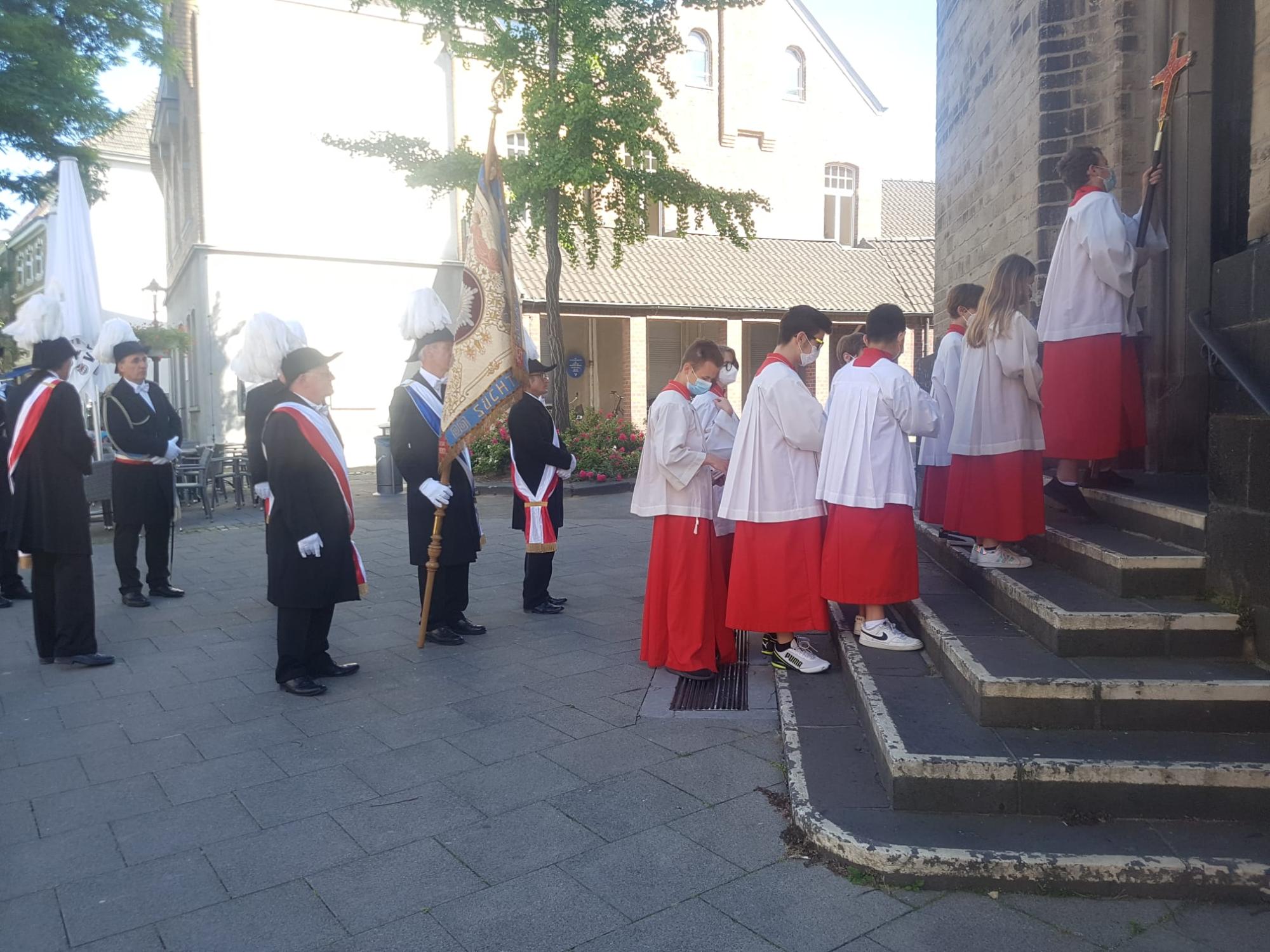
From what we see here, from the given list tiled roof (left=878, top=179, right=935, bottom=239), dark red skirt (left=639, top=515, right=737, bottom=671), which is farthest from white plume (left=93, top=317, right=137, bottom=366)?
tiled roof (left=878, top=179, right=935, bottom=239)

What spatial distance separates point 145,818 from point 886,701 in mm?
3095

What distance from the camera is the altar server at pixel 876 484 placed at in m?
4.82

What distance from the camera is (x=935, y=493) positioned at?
22.5 feet

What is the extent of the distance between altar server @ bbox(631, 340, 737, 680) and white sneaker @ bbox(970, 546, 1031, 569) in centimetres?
149

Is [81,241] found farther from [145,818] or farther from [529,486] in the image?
[145,818]

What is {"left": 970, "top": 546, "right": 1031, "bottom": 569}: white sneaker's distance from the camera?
17.2 feet

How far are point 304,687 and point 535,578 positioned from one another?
85.3 inches

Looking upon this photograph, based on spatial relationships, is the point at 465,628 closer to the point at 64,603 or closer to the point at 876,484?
the point at 64,603

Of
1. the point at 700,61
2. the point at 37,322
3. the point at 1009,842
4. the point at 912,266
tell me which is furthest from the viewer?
the point at 912,266

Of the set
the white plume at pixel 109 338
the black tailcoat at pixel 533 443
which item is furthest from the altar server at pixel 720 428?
the white plume at pixel 109 338

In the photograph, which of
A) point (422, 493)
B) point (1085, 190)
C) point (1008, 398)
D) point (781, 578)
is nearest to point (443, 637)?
point (422, 493)

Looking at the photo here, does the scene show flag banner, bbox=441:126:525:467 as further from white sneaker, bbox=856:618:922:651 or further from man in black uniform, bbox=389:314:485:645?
white sneaker, bbox=856:618:922:651

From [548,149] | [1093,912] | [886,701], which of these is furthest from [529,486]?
[548,149]

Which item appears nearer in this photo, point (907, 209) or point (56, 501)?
point (56, 501)
